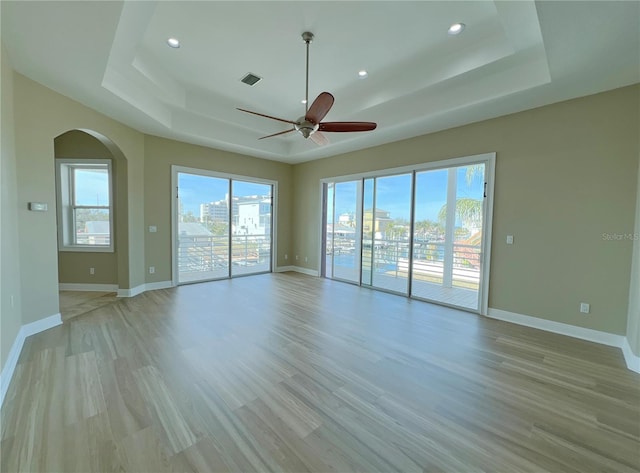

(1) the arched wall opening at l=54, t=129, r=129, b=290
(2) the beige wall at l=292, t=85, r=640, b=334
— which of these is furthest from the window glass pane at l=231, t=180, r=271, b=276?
(2) the beige wall at l=292, t=85, r=640, b=334

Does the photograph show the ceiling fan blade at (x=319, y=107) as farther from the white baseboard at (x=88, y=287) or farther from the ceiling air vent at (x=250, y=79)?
the white baseboard at (x=88, y=287)

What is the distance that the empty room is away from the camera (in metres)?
1.74

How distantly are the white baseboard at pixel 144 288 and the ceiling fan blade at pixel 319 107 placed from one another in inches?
166

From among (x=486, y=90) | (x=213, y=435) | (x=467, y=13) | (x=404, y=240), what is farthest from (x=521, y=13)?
(x=213, y=435)

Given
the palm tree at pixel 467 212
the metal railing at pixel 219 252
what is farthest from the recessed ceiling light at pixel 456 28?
the metal railing at pixel 219 252

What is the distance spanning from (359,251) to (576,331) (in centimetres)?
351

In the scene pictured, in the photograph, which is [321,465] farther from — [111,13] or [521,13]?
[521,13]

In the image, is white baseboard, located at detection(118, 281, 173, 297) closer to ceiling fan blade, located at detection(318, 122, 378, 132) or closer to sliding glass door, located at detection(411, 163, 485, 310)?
ceiling fan blade, located at detection(318, 122, 378, 132)

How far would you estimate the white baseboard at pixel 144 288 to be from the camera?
14.9ft

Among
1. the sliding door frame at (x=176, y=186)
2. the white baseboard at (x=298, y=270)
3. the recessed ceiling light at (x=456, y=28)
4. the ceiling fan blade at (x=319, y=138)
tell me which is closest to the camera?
the recessed ceiling light at (x=456, y=28)

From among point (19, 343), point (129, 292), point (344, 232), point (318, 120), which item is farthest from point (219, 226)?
point (318, 120)

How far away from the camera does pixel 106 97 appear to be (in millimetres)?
3361

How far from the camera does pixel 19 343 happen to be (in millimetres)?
2689

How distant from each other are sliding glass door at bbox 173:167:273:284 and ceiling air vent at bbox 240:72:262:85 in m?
2.34
